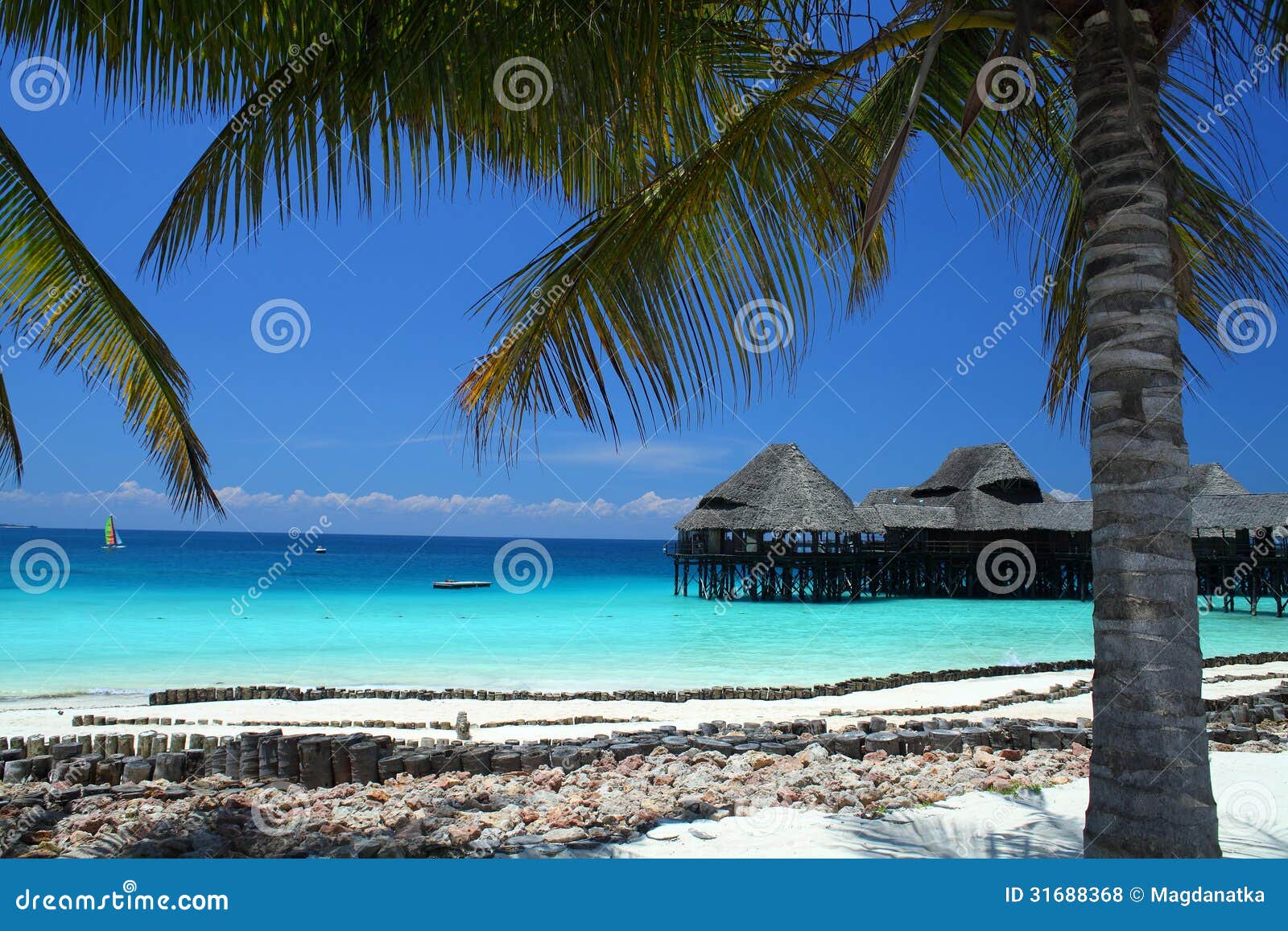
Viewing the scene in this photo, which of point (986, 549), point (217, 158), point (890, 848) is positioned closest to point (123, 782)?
point (217, 158)

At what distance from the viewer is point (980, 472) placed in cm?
3891

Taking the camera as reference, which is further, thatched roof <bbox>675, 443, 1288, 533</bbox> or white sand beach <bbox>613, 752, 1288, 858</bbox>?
thatched roof <bbox>675, 443, 1288, 533</bbox>

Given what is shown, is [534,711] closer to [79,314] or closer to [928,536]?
[79,314]

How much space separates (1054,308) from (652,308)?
270cm

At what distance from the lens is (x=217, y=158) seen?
13.5 ft

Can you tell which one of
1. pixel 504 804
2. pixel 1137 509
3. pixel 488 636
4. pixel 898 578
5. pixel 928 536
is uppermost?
pixel 928 536

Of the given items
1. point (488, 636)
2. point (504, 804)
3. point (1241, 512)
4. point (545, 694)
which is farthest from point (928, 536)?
point (504, 804)

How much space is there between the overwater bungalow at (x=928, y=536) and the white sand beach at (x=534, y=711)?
19816mm

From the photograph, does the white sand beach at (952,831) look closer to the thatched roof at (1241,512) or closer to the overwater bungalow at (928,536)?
the overwater bungalow at (928,536)

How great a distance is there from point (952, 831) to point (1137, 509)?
1.72m

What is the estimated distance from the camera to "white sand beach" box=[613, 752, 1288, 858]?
11.9ft

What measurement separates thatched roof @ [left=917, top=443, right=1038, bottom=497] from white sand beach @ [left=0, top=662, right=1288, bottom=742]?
2620 centimetres

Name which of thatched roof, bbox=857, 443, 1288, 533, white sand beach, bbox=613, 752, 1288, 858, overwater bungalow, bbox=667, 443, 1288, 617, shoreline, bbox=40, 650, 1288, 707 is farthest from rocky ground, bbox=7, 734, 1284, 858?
thatched roof, bbox=857, 443, 1288, 533

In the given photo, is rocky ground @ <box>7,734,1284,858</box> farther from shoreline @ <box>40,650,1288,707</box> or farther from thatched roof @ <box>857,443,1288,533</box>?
thatched roof @ <box>857,443,1288,533</box>
